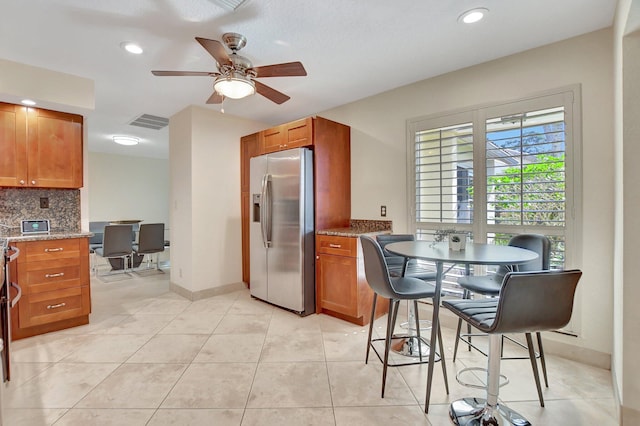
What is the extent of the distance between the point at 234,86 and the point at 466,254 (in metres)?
2.04

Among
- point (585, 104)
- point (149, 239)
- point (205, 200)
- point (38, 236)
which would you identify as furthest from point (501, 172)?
point (149, 239)

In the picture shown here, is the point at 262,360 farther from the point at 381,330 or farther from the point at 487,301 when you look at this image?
the point at 487,301

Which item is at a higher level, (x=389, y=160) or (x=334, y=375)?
(x=389, y=160)

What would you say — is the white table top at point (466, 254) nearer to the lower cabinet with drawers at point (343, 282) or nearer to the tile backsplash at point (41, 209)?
the lower cabinet with drawers at point (343, 282)

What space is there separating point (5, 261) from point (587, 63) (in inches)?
164

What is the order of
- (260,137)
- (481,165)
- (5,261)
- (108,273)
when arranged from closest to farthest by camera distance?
1. (5,261)
2. (481,165)
3. (260,137)
4. (108,273)

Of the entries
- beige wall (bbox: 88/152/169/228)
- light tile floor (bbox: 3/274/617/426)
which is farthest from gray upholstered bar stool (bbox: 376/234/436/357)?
beige wall (bbox: 88/152/169/228)

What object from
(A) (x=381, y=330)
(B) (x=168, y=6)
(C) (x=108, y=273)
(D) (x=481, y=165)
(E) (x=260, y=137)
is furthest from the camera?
(C) (x=108, y=273)

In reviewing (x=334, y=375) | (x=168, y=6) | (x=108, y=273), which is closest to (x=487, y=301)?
(x=334, y=375)

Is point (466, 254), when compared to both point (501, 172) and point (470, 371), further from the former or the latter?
point (501, 172)

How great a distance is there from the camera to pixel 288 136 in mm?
3623

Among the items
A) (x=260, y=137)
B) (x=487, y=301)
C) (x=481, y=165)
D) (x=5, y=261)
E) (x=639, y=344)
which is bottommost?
(x=639, y=344)

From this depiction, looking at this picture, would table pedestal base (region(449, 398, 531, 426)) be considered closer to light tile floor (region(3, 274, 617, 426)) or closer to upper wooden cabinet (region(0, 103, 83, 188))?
light tile floor (region(3, 274, 617, 426))

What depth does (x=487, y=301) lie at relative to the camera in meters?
1.80
